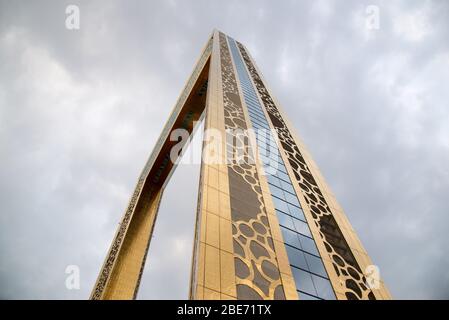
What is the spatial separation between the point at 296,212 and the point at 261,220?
1.26m

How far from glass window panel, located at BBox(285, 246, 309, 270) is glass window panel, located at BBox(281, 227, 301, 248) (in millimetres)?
128

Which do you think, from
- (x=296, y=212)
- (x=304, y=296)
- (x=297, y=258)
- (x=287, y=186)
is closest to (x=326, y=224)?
(x=296, y=212)

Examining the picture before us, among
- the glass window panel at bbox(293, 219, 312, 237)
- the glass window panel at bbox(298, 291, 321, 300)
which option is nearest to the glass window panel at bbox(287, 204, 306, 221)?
the glass window panel at bbox(293, 219, 312, 237)

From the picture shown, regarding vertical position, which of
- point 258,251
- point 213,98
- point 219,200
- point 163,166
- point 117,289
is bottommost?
point 258,251

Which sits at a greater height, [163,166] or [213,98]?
[163,166]

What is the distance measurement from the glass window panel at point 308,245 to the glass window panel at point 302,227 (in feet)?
0.42

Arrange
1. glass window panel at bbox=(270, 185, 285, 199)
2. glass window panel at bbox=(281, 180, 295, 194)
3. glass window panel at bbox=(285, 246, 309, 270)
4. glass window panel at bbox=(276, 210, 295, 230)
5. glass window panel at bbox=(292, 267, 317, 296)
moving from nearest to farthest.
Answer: glass window panel at bbox=(292, 267, 317, 296)
glass window panel at bbox=(285, 246, 309, 270)
glass window panel at bbox=(276, 210, 295, 230)
glass window panel at bbox=(270, 185, 285, 199)
glass window panel at bbox=(281, 180, 295, 194)

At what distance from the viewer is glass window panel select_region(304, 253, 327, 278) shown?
5.10 m

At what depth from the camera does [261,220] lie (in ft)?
17.5

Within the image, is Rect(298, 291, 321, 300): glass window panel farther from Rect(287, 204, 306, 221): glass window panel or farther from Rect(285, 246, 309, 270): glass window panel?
Rect(287, 204, 306, 221): glass window panel
